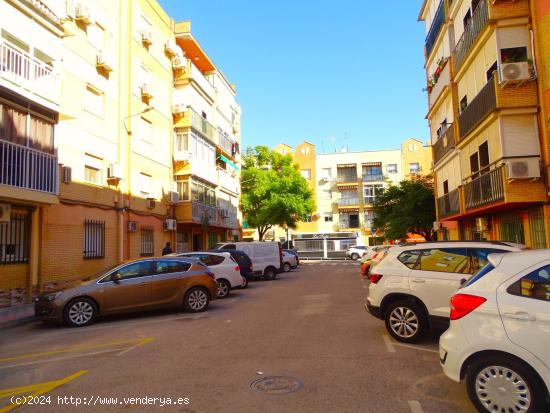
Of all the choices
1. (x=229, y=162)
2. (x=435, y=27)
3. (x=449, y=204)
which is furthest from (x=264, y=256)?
(x=435, y=27)

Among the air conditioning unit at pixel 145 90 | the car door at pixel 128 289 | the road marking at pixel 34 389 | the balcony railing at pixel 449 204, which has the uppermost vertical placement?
the air conditioning unit at pixel 145 90

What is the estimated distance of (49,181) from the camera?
13492 millimetres

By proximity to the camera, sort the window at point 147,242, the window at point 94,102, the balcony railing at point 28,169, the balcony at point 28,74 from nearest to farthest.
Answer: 1. the balcony railing at point 28,169
2. the balcony at point 28,74
3. the window at point 94,102
4. the window at point 147,242

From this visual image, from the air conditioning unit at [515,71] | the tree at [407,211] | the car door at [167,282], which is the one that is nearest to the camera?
the car door at [167,282]

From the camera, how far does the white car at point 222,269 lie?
14.6 m

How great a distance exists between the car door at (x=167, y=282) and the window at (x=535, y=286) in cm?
845

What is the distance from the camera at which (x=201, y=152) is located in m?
27.7

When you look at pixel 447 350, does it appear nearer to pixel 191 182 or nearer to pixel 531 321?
pixel 531 321

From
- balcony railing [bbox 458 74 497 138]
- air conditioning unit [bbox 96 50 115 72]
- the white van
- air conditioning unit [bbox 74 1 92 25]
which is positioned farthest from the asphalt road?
air conditioning unit [bbox 74 1 92 25]

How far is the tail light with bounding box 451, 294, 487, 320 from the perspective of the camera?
430 centimetres

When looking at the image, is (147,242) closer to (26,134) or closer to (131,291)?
(26,134)

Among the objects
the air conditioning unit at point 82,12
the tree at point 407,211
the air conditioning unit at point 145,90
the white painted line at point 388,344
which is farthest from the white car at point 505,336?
the tree at point 407,211

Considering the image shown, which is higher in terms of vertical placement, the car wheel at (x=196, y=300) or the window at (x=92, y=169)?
the window at (x=92, y=169)

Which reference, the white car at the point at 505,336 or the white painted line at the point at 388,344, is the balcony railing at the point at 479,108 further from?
the white car at the point at 505,336
